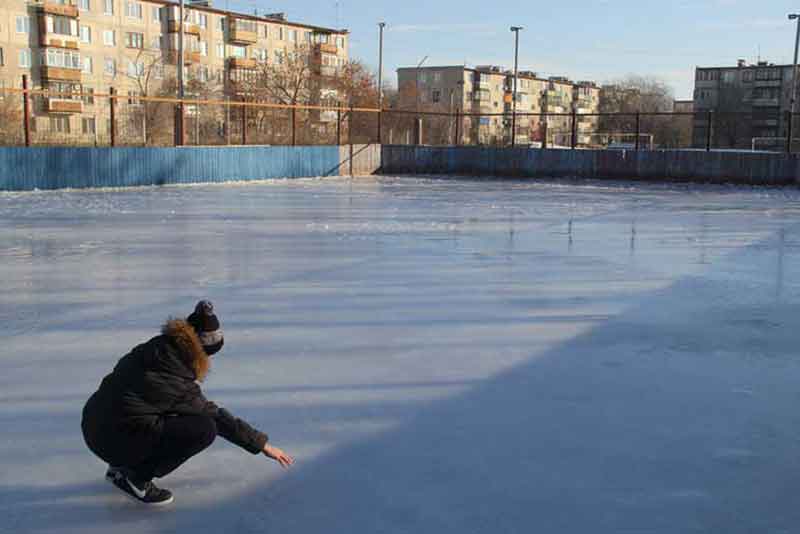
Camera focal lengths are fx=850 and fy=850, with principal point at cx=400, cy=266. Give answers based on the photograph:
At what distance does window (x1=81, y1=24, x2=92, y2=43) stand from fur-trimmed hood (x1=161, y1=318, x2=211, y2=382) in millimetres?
71916

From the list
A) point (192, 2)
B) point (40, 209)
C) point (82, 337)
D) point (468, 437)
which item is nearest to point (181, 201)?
point (40, 209)

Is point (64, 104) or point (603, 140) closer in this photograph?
point (603, 140)

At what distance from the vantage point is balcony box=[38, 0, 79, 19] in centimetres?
6328

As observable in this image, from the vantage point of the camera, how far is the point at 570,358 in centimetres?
621

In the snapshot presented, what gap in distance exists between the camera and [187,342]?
3432mm

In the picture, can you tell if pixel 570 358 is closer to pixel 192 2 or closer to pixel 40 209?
pixel 40 209

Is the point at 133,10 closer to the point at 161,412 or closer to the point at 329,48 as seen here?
the point at 329,48

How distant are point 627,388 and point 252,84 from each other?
57.8m

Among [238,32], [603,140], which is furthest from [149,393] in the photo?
[238,32]

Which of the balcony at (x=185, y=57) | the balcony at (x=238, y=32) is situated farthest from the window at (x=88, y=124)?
the balcony at (x=238, y=32)

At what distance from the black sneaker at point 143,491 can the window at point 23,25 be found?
6774 centimetres

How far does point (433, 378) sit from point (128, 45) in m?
72.9

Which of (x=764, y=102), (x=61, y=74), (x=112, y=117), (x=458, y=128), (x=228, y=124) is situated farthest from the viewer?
(x=764, y=102)

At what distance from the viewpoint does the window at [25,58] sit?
6375cm
